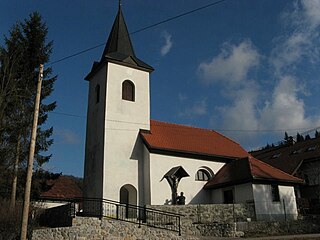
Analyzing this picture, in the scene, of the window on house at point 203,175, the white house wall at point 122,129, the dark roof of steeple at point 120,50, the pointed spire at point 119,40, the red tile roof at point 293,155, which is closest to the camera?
the white house wall at point 122,129

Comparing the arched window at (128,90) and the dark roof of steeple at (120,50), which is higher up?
the dark roof of steeple at (120,50)

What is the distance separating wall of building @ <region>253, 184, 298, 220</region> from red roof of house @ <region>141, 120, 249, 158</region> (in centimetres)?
531

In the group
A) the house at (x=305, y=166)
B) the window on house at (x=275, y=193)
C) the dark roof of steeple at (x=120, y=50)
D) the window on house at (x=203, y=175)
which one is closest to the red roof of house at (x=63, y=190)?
the dark roof of steeple at (x=120, y=50)

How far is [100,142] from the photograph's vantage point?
24.2m

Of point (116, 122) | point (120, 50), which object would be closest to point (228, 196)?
point (116, 122)

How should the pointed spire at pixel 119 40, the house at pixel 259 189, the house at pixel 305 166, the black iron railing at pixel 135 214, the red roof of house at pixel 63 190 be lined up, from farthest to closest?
the house at pixel 305 166 → the red roof of house at pixel 63 190 → the pointed spire at pixel 119 40 → the house at pixel 259 189 → the black iron railing at pixel 135 214

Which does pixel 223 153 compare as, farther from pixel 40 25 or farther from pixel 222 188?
pixel 40 25

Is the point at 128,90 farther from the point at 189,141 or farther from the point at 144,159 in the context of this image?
the point at 189,141

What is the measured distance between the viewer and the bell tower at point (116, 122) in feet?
76.5

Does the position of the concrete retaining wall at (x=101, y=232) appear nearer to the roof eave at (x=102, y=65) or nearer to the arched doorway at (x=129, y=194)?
the arched doorway at (x=129, y=194)

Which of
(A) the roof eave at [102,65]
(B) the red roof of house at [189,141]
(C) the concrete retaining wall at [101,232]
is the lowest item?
(C) the concrete retaining wall at [101,232]

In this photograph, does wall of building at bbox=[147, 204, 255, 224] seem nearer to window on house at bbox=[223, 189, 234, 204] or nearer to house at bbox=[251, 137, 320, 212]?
window on house at bbox=[223, 189, 234, 204]

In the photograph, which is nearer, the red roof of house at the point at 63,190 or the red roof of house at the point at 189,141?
the red roof of house at the point at 189,141

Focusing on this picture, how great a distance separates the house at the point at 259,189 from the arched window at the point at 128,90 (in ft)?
29.7
